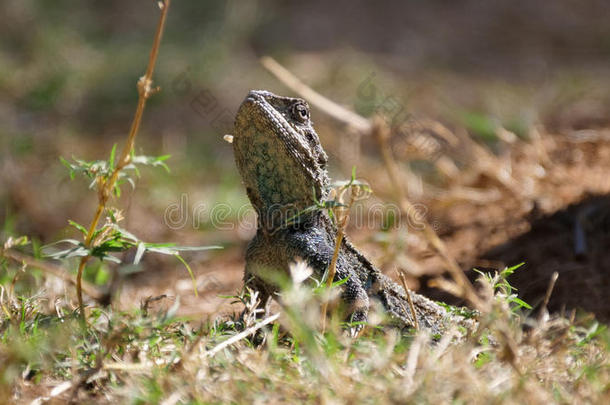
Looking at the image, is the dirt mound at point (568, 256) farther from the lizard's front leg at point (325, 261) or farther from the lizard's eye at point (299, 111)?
the lizard's eye at point (299, 111)

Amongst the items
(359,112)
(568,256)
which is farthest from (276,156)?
(359,112)

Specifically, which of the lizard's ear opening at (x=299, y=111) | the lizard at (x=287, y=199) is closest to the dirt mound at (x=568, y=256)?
the lizard at (x=287, y=199)

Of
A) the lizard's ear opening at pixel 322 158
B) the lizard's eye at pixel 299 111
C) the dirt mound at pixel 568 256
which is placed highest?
the lizard's eye at pixel 299 111

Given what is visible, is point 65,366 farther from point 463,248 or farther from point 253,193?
point 463,248

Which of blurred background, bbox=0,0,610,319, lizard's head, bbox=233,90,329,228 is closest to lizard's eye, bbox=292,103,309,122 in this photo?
lizard's head, bbox=233,90,329,228

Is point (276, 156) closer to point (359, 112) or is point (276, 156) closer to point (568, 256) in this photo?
point (568, 256)

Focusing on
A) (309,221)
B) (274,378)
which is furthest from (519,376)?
(309,221)
